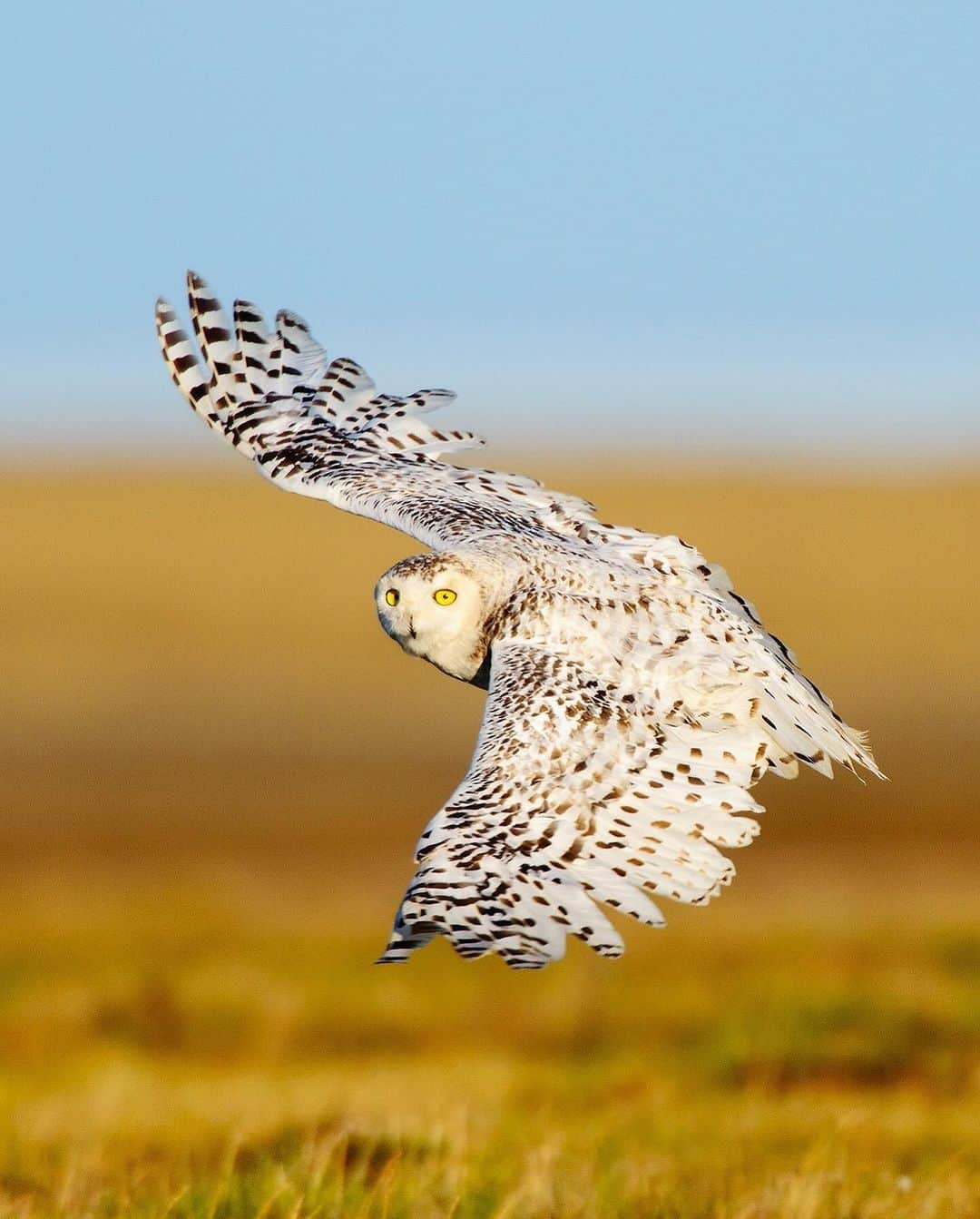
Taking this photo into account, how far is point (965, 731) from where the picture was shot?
29.3 m

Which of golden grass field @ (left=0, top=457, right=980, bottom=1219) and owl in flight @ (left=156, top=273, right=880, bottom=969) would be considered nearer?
owl in flight @ (left=156, top=273, right=880, bottom=969)

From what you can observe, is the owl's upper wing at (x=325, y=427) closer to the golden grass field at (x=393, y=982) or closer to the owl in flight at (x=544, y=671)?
the owl in flight at (x=544, y=671)

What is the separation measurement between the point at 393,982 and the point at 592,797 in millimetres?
6194

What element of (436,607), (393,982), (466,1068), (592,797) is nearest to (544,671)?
(592,797)

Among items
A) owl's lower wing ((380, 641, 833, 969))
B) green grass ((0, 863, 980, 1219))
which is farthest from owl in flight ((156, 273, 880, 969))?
green grass ((0, 863, 980, 1219))

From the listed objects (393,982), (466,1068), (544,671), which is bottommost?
(466,1068)

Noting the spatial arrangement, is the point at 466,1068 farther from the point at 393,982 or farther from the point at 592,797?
the point at 592,797

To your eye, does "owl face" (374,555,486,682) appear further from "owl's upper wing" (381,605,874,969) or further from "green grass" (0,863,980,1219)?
"green grass" (0,863,980,1219)

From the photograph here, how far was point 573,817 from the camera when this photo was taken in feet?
20.0

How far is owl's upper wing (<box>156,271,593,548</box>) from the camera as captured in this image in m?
8.14

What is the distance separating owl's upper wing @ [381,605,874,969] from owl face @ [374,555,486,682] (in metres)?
0.25

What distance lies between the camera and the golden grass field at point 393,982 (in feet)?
20.1

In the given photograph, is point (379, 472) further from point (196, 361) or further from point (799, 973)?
point (799, 973)

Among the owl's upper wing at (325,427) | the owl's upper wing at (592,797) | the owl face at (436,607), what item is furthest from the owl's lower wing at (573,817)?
the owl's upper wing at (325,427)
